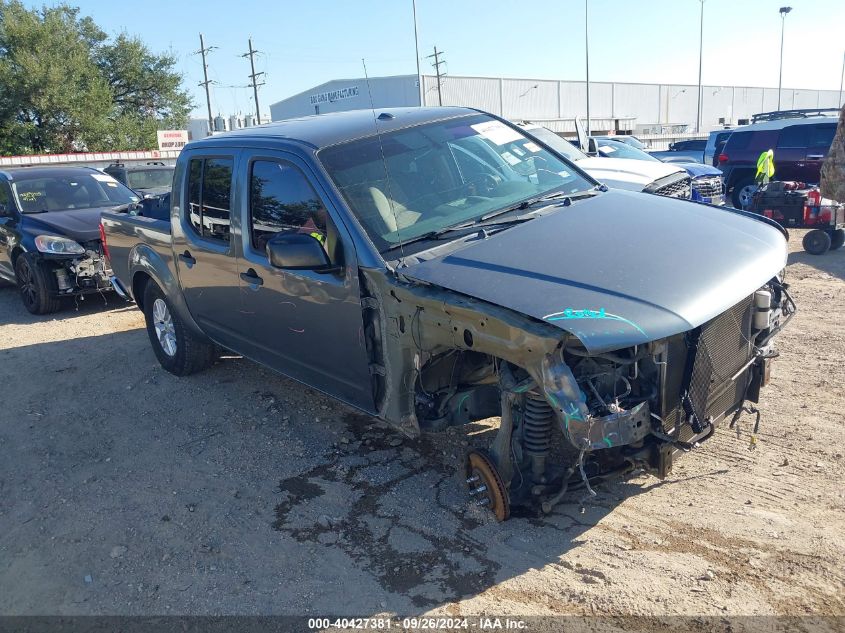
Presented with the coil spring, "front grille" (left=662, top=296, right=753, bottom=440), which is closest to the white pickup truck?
"front grille" (left=662, top=296, right=753, bottom=440)

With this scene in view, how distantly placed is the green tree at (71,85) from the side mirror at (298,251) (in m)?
38.3

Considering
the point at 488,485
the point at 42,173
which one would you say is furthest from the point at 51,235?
the point at 488,485

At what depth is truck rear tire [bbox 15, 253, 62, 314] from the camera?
29.0 feet

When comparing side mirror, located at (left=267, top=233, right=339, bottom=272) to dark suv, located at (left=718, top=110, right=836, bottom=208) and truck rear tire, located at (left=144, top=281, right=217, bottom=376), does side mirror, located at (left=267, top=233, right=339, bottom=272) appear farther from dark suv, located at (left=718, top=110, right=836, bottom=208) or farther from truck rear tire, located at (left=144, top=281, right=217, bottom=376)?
dark suv, located at (left=718, top=110, right=836, bottom=208)

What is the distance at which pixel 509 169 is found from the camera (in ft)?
14.8

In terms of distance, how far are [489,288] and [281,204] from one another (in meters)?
1.80

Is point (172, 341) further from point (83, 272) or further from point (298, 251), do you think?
point (83, 272)

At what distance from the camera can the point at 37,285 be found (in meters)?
8.91

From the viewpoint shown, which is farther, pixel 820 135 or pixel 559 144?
pixel 820 135

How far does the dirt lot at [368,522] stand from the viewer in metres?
3.14

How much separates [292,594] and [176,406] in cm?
287

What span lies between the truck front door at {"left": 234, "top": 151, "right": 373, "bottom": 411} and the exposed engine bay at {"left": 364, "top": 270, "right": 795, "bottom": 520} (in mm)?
190

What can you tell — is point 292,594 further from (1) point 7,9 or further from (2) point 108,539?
(1) point 7,9

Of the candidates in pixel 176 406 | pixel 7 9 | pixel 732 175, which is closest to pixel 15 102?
pixel 7 9
